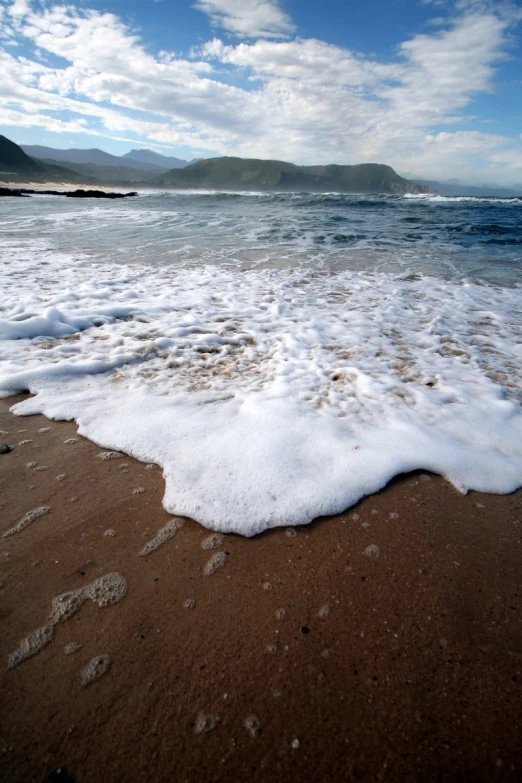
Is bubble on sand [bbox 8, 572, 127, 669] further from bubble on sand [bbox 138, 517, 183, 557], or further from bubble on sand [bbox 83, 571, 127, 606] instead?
bubble on sand [bbox 138, 517, 183, 557]

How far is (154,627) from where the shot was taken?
1435mm

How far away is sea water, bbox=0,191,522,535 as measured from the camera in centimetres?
219

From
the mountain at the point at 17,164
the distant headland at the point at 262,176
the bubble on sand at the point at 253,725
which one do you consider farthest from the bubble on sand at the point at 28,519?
the distant headland at the point at 262,176

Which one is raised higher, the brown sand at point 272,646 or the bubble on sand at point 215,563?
the brown sand at point 272,646

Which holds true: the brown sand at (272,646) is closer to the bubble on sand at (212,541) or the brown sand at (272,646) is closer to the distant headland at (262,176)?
the bubble on sand at (212,541)

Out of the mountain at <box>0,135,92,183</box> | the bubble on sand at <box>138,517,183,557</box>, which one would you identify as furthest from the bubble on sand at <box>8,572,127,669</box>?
the mountain at <box>0,135,92,183</box>

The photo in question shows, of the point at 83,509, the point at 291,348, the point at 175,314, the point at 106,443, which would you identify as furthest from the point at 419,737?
the point at 175,314

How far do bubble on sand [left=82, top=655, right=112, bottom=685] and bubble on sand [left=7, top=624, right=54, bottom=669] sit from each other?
206 mm

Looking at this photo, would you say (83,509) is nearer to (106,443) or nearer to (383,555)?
(106,443)

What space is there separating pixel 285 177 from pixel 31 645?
146456 millimetres

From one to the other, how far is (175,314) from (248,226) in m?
10.7

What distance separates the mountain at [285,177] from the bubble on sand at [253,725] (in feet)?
390

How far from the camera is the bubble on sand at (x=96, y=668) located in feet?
4.19

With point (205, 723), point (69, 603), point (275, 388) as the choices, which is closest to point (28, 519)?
point (69, 603)
